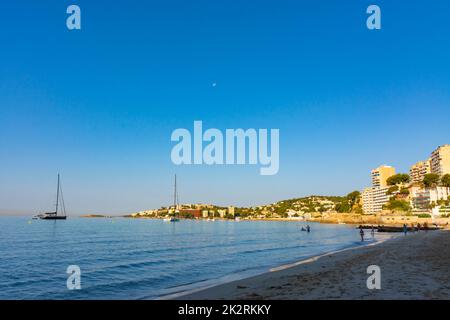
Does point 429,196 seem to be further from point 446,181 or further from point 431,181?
point 431,181

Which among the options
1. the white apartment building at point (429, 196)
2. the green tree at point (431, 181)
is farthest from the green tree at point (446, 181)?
the green tree at point (431, 181)

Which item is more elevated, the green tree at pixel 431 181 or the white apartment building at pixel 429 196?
the green tree at pixel 431 181

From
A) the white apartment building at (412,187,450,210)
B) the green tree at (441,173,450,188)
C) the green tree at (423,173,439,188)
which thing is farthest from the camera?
the green tree at (423,173,439,188)

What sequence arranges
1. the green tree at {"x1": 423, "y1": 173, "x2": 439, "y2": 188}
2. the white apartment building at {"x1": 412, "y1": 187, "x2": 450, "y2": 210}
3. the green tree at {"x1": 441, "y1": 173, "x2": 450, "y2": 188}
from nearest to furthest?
the white apartment building at {"x1": 412, "y1": 187, "x2": 450, "y2": 210}, the green tree at {"x1": 441, "y1": 173, "x2": 450, "y2": 188}, the green tree at {"x1": 423, "y1": 173, "x2": 439, "y2": 188}

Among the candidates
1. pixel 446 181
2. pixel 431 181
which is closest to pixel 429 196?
pixel 446 181

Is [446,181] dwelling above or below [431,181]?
below

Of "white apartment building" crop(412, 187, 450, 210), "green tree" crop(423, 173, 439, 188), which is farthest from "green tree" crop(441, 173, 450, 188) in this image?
"green tree" crop(423, 173, 439, 188)

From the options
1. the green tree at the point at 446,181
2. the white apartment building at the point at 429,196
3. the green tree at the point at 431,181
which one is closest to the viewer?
the white apartment building at the point at 429,196

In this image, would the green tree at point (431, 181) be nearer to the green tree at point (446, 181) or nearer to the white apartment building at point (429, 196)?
the white apartment building at point (429, 196)

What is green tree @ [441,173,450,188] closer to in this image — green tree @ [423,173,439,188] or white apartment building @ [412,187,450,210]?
white apartment building @ [412,187,450,210]

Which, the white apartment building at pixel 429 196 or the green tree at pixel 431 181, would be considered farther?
the green tree at pixel 431 181

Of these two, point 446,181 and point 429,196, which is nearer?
point 429,196
